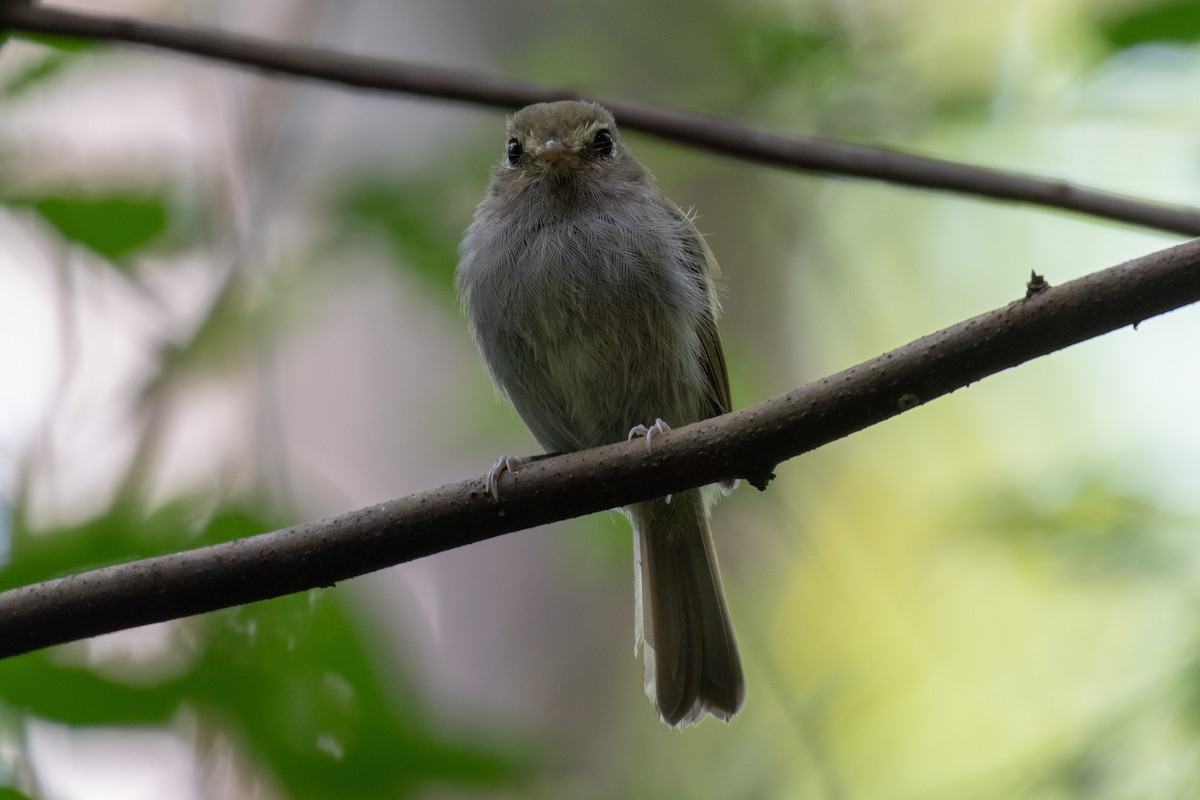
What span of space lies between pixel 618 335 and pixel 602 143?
3.37 feet

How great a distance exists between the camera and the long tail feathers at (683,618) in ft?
14.3

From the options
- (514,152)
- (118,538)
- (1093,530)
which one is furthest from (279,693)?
(514,152)

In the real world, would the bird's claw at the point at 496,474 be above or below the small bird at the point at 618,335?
below

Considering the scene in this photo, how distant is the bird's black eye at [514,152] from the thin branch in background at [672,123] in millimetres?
1023

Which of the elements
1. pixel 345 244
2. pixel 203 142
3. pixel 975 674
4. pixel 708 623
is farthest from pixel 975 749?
pixel 203 142

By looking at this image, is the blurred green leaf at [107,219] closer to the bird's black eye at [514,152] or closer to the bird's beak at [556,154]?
the bird's beak at [556,154]

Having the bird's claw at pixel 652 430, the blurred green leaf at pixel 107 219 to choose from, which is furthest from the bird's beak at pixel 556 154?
the blurred green leaf at pixel 107 219

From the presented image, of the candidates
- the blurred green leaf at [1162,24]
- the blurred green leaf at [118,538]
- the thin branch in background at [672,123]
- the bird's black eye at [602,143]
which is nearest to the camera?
the blurred green leaf at [118,538]

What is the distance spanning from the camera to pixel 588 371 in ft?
13.9

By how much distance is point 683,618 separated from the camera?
15.0 feet

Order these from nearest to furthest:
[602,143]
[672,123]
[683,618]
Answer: [672,123]
[683,618]
[602,143]

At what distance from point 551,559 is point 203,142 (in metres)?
2.94

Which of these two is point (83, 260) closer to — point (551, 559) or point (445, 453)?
point (445, 453)

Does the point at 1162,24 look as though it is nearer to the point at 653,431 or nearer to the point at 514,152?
the point at 653,431
